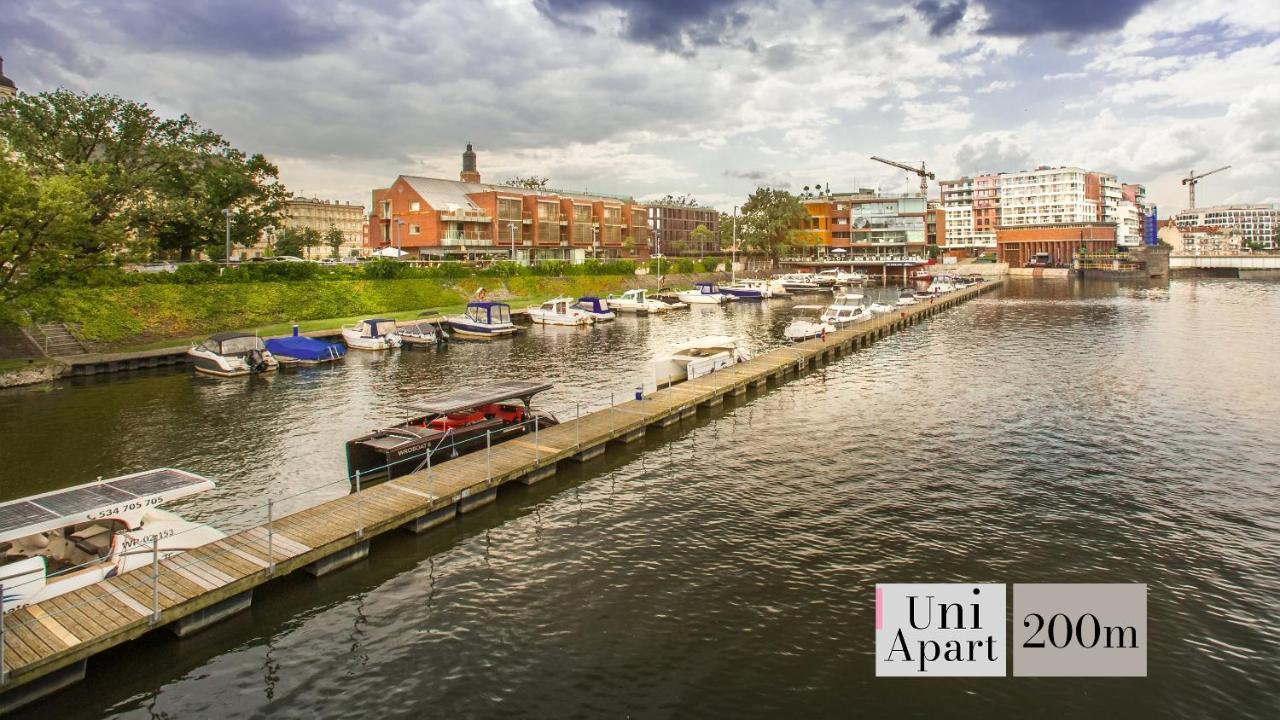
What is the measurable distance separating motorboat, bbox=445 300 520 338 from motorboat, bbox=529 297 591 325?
823 cm

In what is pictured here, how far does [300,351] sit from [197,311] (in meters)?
17.4

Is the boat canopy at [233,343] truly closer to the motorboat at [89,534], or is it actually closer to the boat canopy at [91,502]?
the boat canopy at [91,502]

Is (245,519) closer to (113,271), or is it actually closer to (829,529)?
(829,529)

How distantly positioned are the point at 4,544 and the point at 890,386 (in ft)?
133

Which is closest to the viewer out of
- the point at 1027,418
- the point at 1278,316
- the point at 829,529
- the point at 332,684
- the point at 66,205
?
the point at 332,684

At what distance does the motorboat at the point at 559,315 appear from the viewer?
77062mm

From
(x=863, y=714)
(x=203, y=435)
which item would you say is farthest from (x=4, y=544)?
(x=863, y=714)

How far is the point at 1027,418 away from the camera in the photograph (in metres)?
35.0

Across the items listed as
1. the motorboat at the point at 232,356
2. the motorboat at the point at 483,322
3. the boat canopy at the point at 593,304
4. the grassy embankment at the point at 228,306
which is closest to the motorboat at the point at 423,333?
the motorboat at the point at 483,322

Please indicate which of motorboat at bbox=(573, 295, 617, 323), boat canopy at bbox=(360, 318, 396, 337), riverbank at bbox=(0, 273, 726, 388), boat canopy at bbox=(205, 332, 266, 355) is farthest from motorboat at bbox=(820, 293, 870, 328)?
boat canopy at bbox=(205, 332, 266, 355)

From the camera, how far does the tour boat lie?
5869 cm

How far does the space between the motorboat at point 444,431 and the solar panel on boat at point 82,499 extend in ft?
20.0

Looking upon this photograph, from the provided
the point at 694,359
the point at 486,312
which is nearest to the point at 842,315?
the point at 694,359

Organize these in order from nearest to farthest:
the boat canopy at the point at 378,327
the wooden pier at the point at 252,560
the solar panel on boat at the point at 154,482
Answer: the wooden pier at the point at 252,560, the solar panel on boat at the point at 154,482, the boat canopy at the point at 378,327
